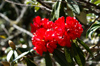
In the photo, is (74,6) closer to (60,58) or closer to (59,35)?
(59,35)

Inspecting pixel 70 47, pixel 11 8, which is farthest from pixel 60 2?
pixel 11 8

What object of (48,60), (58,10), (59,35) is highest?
(58,10)

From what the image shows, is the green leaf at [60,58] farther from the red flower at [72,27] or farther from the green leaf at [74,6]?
the green leaf at [74,6]

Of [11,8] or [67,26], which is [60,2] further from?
[11,8]

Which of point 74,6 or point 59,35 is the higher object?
point 74,6

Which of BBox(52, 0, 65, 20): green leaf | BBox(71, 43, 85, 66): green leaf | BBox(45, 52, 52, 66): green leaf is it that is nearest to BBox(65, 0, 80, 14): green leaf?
BBox(52, 0, 65, 20): green leaf

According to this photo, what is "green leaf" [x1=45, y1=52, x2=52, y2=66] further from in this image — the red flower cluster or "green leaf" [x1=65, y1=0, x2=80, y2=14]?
"green leaf" [x1=65, y1=0, x2=80, y2=14]

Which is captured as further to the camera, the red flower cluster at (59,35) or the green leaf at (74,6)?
the green leaf at (74,6)

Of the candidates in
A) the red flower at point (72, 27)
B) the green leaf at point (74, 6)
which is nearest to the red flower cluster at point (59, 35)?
the red flower at point (72, 27)

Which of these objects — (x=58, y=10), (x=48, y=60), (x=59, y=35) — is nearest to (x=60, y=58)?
(x=48, y=60)

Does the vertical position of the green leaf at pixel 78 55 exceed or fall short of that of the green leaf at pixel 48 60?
Answer: it exceeds it

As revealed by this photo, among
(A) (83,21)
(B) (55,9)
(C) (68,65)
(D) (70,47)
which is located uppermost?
(B) (55,9)
